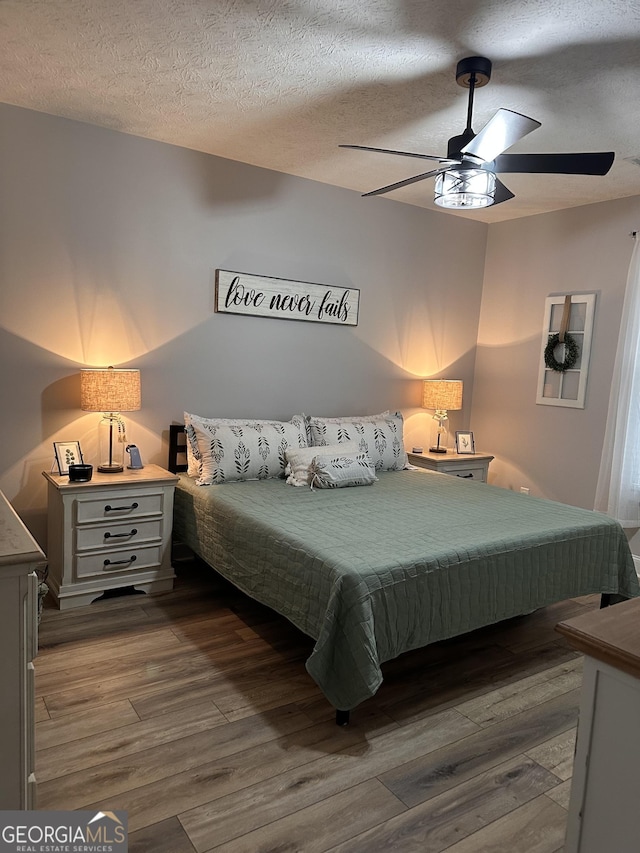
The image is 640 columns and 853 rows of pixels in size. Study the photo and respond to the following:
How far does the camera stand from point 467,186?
100 inches

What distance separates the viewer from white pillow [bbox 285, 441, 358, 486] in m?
3.63

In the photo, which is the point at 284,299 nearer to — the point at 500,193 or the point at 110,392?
the point at 110,392

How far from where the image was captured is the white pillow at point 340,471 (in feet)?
11.7

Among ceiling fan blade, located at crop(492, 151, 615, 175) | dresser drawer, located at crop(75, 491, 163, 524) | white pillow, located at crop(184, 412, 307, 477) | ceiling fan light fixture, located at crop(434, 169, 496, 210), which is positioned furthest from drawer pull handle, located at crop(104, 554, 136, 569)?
ceiling fan blade, located at crop(492, 151, 615, 175)

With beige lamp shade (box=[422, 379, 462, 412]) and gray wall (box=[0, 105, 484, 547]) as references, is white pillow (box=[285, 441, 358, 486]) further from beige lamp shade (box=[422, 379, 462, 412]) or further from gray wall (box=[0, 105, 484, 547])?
beige lamp shade (box=[422, 379, 462, 412])

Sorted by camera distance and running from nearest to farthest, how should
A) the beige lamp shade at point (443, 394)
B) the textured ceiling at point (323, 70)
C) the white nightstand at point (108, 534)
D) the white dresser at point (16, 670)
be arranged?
the white dresser at point (16, 670) < the textured ceiling at point (323, 70) < the white nightstand at point (108, 534) < the beige lamp shade at point (443, 394)

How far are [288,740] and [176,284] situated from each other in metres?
2.72

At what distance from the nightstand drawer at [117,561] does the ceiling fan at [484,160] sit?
2.38 meters

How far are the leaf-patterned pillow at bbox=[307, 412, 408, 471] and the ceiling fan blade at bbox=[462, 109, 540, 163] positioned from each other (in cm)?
205

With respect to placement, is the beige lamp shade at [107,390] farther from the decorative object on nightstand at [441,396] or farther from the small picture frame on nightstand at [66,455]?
the decorative object on nightstand at [441,396]

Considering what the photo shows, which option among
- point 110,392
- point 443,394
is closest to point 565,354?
point 443,394

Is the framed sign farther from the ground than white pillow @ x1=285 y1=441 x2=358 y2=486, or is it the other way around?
the framed sign

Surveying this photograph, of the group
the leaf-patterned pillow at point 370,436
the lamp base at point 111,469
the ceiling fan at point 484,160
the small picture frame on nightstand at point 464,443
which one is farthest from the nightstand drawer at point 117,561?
the small picture frame on nightstand at point 464,443

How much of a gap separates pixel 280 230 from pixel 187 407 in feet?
4.59
